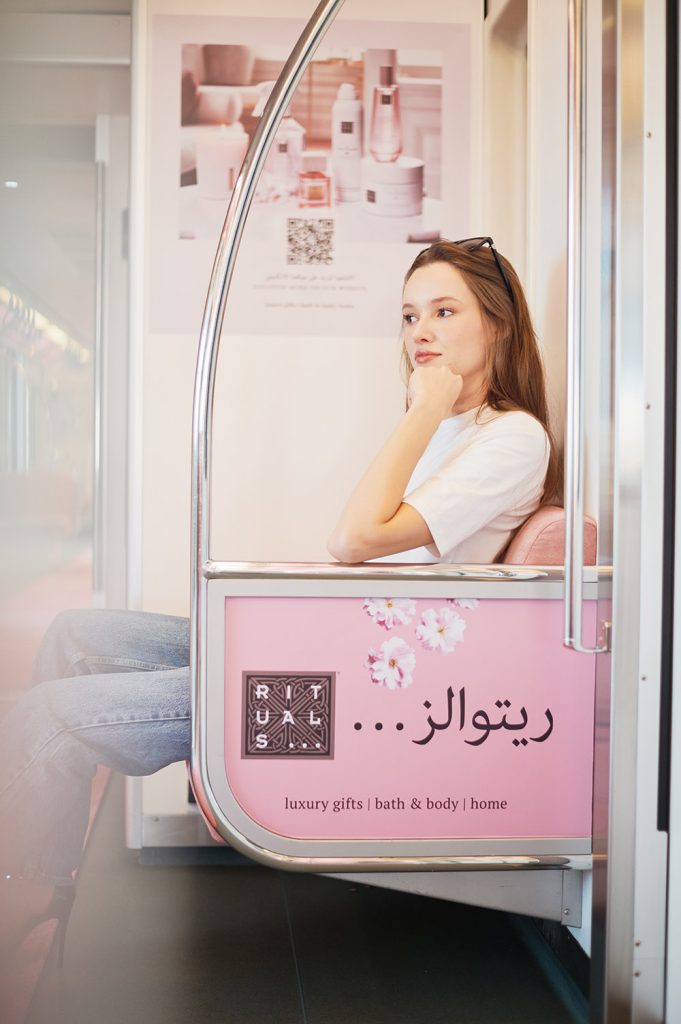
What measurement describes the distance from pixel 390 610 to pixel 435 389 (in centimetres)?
42

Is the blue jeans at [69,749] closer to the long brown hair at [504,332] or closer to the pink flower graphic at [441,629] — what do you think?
the pink flower graphic at [441,629]

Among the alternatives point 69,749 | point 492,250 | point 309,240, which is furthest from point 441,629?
point 309,240

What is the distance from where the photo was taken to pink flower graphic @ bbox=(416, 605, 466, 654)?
1.57 metres

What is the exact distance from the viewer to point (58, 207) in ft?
12.4

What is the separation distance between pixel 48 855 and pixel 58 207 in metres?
2.81

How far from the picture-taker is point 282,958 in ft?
6.79

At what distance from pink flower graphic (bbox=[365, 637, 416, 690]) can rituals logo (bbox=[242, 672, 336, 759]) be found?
0.07 metres

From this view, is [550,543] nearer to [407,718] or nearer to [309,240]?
[407,718]

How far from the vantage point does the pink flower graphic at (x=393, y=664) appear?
1568 mm

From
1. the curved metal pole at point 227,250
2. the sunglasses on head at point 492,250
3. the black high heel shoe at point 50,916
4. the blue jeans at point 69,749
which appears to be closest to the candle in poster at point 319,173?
the sunglasses on head at point 492,250

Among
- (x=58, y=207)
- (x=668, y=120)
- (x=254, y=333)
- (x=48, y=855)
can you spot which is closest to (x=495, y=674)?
(x=48, y=855)

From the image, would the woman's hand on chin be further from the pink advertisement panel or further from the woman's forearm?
the pink advertisement panel

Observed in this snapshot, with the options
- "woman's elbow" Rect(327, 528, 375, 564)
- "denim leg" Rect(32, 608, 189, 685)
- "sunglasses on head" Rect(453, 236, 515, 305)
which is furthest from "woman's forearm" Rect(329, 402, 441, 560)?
"denim leg" Rect(32, 608, 189, 685)

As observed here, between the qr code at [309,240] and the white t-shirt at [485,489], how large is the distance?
0.93 meters
